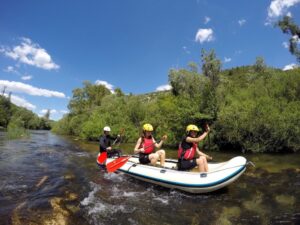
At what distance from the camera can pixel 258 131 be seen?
15.8 metres

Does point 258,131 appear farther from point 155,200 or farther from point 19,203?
point 19,203

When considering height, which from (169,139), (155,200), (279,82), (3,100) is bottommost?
(155,200)

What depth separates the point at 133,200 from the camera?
22.9ft

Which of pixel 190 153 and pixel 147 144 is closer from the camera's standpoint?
pixel 190 153

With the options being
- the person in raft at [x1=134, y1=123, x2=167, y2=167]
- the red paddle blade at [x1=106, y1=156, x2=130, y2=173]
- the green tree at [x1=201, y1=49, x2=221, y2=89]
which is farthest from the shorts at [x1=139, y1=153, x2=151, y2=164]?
the green tree at [x1=201, y1=49, x2=221, y2=89]

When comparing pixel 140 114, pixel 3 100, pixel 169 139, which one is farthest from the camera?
pixel 3 100

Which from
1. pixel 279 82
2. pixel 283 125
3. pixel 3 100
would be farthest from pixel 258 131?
pixel 3 100

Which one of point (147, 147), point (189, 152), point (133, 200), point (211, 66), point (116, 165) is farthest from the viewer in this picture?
point (211, 66)

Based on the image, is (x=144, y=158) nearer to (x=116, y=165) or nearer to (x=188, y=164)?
(x=116, y=165)

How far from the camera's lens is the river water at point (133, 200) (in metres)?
5.56

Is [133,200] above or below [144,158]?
below

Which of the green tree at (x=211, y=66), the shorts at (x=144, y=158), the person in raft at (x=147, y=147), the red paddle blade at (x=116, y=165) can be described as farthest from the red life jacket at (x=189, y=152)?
the green tree at (x=211, y=66)

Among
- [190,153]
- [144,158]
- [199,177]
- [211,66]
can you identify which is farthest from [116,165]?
[211,66]

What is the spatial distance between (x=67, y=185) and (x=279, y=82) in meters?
17.8
